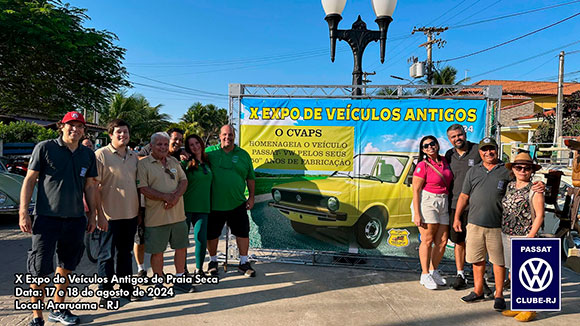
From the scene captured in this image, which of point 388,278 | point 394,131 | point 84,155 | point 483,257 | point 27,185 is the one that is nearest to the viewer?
point 27,185

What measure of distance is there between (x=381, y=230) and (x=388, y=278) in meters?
0.69

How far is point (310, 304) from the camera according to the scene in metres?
3.97

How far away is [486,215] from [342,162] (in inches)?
78.7

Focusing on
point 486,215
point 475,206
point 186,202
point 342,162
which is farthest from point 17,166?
point 486,215

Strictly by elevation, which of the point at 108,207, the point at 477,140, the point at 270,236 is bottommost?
the point at 270,236

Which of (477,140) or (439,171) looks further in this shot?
(477,140)

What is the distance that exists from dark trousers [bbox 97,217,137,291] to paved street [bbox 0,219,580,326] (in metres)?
0.35

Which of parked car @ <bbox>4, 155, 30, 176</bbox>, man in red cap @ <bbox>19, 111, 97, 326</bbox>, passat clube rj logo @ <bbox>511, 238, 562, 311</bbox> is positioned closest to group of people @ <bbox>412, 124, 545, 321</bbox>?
passat clube rj logo @ <bbox>511, 238, 562, 311</bbox>

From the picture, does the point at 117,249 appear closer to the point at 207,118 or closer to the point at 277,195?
the point at 277,195

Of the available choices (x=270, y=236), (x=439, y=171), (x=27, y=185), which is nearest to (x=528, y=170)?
(x=439, y=171)

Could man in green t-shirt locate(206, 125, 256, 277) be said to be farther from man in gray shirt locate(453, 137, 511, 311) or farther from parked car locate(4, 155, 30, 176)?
parked car locate(4, 155, 30, 176)

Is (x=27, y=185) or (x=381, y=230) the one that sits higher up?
(x=27, y=185)

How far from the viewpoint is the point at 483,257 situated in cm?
404

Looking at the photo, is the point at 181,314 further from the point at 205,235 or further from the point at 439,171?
the point at 439,171
